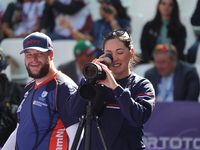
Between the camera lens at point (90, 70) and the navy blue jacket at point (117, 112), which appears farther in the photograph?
the navy blue jacket at point (117, 112)

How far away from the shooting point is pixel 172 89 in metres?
5.69

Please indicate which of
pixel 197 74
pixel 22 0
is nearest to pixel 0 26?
pixel 22 0

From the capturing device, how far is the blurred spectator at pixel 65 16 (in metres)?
7.35

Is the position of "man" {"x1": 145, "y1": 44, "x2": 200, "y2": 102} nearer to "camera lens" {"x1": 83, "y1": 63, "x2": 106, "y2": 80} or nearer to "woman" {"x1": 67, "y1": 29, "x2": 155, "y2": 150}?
"woman" {"x1": 67, "y1": 29, "x2": 155, "y2": 150}

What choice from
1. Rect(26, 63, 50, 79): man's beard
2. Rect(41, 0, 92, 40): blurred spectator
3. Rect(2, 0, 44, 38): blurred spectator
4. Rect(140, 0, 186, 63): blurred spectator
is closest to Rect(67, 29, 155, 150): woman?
Rect(26, 63, 50, 79): man's beard

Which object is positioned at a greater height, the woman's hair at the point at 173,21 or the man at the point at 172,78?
the woman's hair at the point at 173,21

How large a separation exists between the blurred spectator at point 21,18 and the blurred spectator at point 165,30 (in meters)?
1.88

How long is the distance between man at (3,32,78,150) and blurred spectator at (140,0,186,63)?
322 centimetres

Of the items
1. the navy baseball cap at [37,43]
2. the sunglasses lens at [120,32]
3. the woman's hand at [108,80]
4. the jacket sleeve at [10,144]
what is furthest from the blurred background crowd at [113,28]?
the woman's hand at [108,80]

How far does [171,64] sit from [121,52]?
2878 millimetres

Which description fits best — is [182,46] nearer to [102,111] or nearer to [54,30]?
[54,30]

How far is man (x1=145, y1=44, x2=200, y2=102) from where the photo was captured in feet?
18.6

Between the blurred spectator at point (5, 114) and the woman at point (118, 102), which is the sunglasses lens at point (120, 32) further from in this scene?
the blurred spectator at point (5, 114)

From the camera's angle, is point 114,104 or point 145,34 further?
point 145,34
